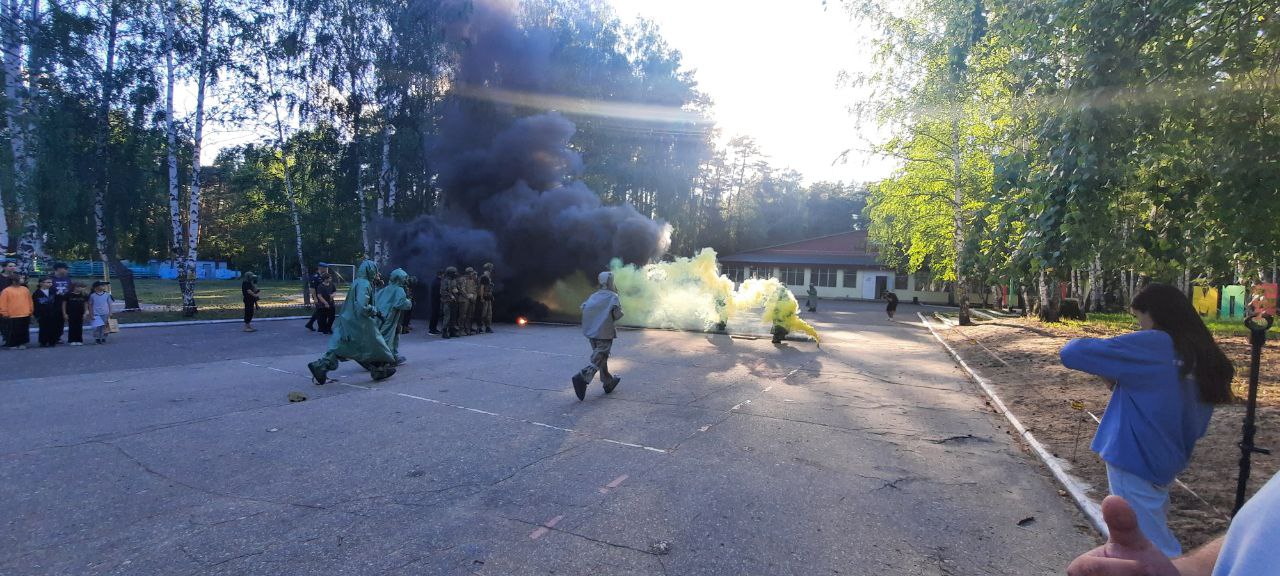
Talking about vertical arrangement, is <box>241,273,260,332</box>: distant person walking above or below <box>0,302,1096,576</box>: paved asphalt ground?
above

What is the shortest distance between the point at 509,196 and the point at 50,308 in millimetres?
12312

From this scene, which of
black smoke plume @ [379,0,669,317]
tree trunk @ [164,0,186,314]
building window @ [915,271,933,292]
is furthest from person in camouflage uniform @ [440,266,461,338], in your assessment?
building window @ [915,271,933,292]

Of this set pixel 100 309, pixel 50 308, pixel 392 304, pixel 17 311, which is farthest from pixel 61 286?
pixel 392 304

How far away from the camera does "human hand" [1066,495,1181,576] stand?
4.19 ft

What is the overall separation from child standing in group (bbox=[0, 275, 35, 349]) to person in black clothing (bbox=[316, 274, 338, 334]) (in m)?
4.59

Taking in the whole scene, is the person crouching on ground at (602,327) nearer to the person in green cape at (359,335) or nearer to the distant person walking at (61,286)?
the person in green cape at (359,335)

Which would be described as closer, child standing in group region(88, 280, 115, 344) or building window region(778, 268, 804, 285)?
child standing in group region(88, 280, 115, 344)

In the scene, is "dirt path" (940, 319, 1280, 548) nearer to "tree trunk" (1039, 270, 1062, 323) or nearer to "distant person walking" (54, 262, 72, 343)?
"tree trunk" (1039, 270, 1062, 323)

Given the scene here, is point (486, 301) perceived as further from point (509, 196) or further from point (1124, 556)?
point (1124, 556)

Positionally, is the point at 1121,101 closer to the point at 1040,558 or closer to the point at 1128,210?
the point at 1128,210

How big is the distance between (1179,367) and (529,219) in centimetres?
1830

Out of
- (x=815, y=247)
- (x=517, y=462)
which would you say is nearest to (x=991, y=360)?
(x=517, y=462)

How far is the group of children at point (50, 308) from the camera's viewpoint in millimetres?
10422

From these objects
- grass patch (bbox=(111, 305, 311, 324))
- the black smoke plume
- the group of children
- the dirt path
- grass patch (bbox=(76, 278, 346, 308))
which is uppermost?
the black smoke plume
